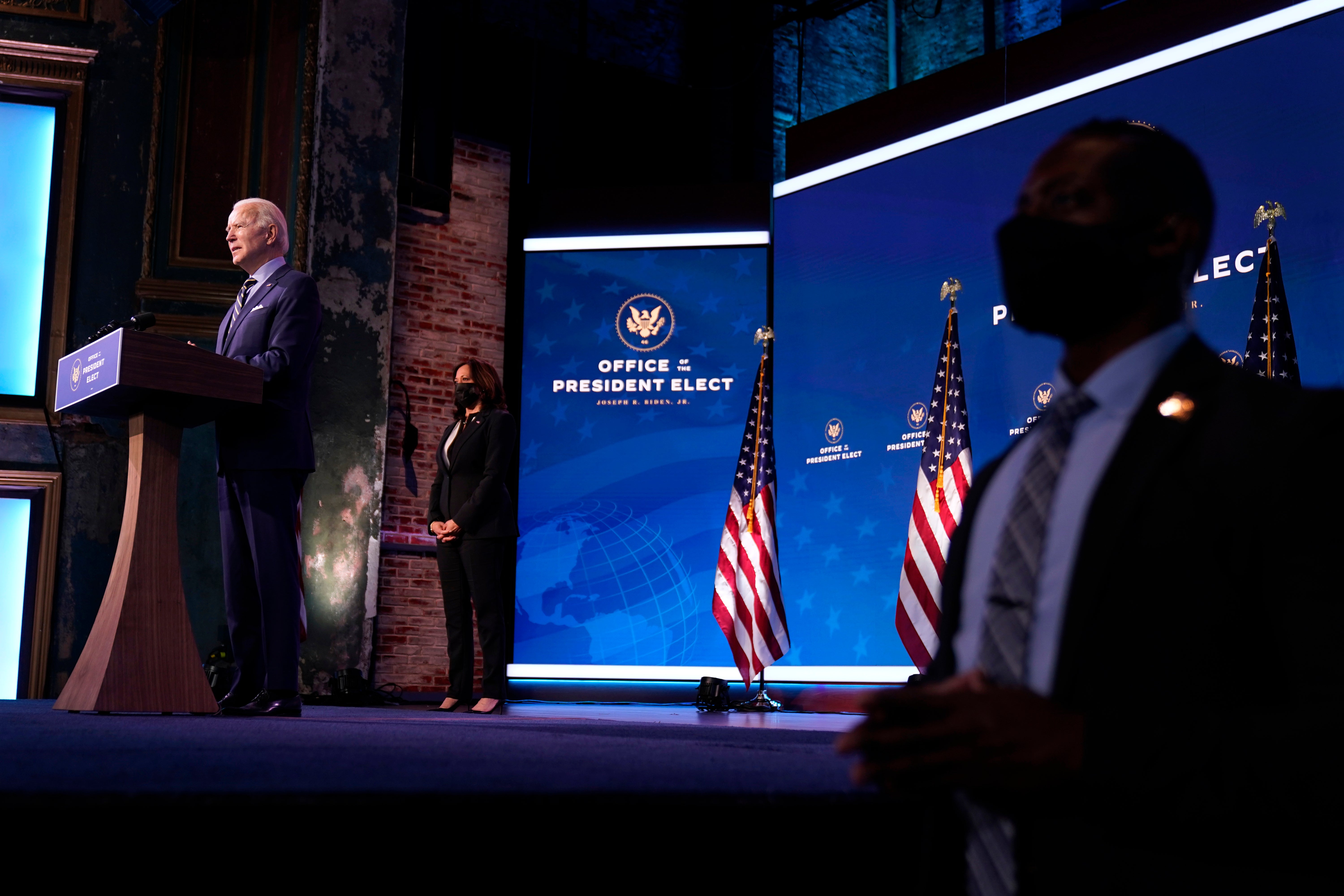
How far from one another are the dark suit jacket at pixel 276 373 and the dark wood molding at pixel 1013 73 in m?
4.78

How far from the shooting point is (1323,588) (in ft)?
2.48

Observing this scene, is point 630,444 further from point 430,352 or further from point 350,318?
point 350,318

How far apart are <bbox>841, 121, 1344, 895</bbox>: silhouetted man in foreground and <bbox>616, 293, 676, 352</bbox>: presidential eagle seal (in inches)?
277

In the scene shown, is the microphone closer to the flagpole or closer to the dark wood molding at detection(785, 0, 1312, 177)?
the flagpole

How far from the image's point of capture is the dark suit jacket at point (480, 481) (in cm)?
494

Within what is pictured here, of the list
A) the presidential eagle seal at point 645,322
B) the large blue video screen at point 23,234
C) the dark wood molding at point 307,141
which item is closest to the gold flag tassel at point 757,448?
the presidential eagle seal at point 645,322

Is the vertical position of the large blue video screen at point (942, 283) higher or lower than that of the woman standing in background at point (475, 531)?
higher

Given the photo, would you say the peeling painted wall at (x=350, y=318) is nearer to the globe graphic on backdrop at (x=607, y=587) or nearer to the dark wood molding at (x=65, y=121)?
the dark wood molding at (x=65, y=121)

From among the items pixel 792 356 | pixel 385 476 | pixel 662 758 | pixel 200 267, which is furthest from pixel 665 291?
pixel 662 758

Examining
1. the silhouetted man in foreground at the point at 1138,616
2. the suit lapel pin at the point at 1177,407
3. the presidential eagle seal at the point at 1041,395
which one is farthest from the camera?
the presidential eagle seal at the point at 1041,395

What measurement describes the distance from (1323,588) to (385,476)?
7096 mm

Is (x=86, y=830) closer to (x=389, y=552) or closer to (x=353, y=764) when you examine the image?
(x=353, y=764)

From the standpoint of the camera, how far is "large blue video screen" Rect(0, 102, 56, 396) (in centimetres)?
582

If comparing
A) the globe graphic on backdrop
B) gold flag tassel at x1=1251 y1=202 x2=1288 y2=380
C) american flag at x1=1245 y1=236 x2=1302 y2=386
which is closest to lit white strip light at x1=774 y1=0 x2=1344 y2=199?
gold flag tassel at x1=1251 y1=202 x2=1288 y2=380
